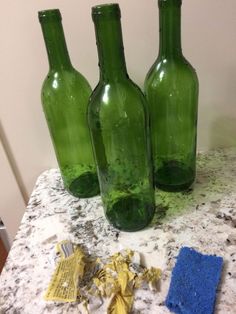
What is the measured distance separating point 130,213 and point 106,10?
0.31 meters

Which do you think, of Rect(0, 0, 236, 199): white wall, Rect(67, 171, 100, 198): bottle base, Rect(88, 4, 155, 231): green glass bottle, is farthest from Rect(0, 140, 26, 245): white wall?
Rect(88, 4, 155, 231): green glass bottle

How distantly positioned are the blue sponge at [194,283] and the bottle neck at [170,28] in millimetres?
303

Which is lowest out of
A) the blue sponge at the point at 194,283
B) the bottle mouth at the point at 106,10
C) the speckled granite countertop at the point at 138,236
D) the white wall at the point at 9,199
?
the white wall at the point at 9,199

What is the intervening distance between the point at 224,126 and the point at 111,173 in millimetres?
281

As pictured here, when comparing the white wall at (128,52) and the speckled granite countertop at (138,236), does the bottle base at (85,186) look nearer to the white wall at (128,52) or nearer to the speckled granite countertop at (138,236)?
the speckled granite countertop at (138,236)

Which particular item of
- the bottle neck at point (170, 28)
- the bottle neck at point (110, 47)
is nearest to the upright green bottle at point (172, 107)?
the bottle neck at point (170, 28)

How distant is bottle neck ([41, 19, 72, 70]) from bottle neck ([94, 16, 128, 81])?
0.37ft

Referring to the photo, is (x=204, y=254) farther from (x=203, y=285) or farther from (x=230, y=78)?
(x=230, y=78)

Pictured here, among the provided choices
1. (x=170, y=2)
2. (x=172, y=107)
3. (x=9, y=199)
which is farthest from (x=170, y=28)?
(x=9, y=199)

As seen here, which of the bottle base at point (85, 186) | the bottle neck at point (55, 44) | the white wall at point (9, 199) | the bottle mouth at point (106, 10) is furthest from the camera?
the white wall at point (9, 199)

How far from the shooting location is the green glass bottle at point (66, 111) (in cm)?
45

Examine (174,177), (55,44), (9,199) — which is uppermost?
(55,44)

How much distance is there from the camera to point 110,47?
1.21ft

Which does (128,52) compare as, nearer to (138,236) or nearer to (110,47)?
(110,47)
